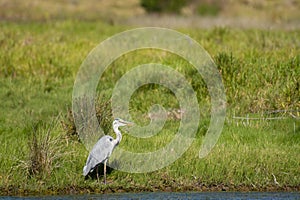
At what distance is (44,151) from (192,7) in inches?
1126

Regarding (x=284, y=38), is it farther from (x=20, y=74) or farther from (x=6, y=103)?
(x=6, y=103)

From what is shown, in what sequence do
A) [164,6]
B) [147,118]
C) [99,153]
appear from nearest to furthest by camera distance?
1. [99,153]
2. [147,118]
3. [164,6]

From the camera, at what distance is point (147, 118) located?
1280cm

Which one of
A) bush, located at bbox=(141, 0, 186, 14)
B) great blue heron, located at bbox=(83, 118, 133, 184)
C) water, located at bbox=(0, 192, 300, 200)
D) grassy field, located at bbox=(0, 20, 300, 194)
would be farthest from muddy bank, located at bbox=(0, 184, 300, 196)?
bush, located at bbox=(141, 0, 186, 14)

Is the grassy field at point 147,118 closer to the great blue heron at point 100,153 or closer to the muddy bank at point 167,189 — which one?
the muddy bank at point 167,189

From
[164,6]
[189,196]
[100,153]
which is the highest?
[164,6]

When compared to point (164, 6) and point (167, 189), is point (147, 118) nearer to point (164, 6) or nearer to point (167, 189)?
point (167, 189)

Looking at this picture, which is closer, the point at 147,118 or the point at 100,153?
the point at 100,153

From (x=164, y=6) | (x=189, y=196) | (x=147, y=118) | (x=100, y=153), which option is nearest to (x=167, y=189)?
(x=189, y=196)

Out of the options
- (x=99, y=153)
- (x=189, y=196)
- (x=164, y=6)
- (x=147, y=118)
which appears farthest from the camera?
(x=164, y=6)

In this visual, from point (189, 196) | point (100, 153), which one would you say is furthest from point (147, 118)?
point (189, 196)

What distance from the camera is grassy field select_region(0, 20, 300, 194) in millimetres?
9805

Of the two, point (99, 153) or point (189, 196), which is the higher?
point (99, 153)

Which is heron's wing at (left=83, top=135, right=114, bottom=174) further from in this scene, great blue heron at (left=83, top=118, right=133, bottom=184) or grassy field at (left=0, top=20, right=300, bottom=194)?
grassy field at (left=0, top=20, right=300, bottom=194)
